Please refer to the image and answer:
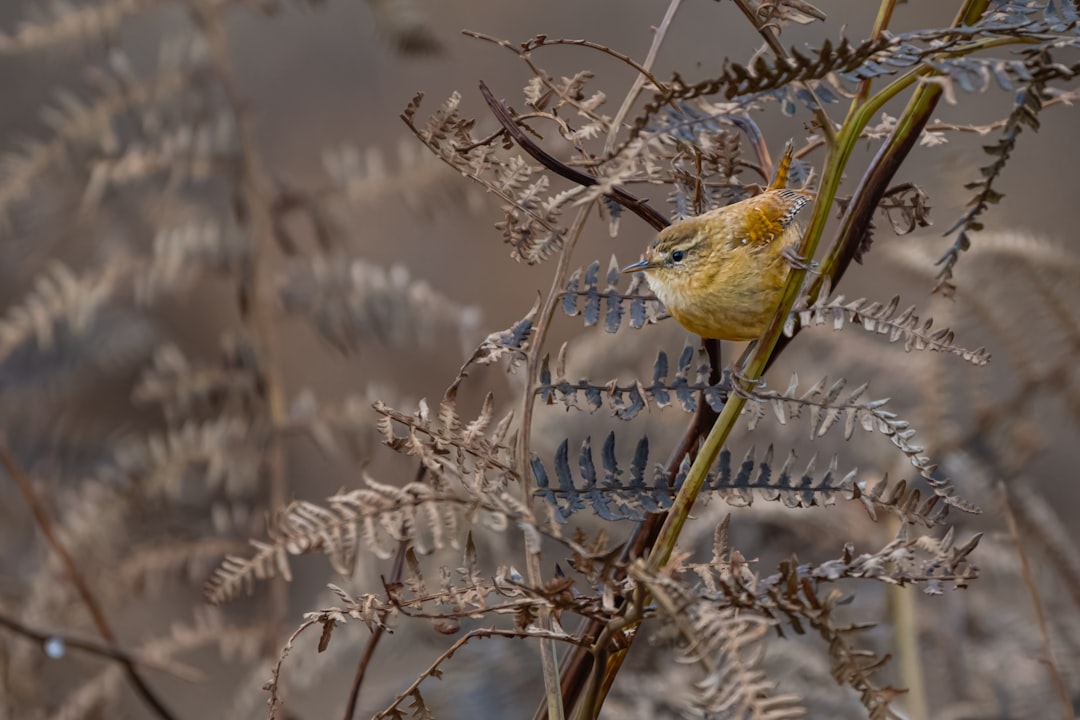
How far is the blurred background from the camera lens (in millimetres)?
865

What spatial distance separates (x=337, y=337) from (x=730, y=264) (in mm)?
738

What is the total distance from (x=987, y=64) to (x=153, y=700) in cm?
51

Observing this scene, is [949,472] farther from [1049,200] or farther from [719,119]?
[1049,200]

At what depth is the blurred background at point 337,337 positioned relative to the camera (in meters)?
0.87

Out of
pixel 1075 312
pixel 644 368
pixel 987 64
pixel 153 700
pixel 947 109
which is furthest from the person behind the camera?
pixel 947 109

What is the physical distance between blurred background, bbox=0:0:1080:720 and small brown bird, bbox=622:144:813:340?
0.31 metres

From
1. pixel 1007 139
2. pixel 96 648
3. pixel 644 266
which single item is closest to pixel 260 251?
pixel 96 648

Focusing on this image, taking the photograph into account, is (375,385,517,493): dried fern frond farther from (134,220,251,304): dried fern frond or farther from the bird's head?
(134,220,251,304): dried fern frond

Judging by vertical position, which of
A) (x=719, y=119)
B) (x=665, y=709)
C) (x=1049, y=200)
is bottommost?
(x=665, y=709)

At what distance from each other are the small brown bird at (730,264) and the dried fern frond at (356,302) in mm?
623

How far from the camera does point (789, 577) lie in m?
0.26

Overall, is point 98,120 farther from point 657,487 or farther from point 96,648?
point 657,487

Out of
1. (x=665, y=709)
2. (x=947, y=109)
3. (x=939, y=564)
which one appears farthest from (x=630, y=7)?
(x=939, y=564)

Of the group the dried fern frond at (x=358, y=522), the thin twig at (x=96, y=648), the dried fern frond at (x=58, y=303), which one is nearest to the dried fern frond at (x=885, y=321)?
the dried fern frond at (x=358, y=522)
